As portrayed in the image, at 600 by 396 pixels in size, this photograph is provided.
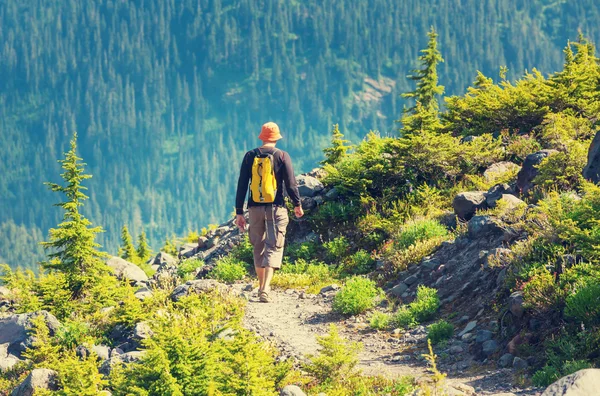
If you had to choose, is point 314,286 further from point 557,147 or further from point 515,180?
point 557,147

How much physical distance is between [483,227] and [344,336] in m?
3.07

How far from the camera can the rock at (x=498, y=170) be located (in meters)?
17.2

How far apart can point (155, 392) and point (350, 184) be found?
8.83 m

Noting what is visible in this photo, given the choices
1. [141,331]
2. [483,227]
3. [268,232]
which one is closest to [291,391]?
[141,331]

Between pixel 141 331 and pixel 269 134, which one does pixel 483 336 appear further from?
pixel 141 331

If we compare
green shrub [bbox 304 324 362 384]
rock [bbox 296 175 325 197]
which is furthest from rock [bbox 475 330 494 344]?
rock [bbox 296 175 325 197]

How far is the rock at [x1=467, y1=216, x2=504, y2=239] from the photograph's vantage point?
1370cm

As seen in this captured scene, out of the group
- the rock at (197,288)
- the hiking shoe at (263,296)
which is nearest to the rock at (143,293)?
the rock at (197,288)

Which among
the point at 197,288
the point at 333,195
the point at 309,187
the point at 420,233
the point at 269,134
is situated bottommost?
the point at 197,288

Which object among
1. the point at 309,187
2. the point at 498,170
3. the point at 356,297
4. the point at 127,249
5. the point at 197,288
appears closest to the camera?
the point at 356,297

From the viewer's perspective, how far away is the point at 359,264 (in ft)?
52.5

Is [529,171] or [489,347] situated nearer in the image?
[489,347]

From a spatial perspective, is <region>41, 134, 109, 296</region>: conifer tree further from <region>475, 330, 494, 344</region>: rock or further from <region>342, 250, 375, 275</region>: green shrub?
<region>475, 330, 494, 344</region>: rock

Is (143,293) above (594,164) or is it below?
below
